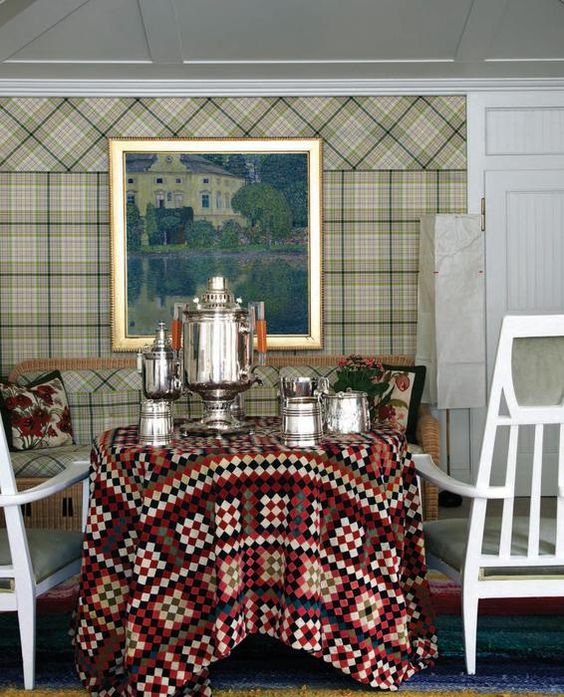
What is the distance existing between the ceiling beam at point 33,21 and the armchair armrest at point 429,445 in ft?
8.99

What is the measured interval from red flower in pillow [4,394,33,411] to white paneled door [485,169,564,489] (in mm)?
2827

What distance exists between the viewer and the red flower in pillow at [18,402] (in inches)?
175

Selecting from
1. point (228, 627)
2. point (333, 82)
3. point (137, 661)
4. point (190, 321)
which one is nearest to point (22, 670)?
point (137, 661)

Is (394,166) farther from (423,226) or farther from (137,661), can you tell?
(137,661)

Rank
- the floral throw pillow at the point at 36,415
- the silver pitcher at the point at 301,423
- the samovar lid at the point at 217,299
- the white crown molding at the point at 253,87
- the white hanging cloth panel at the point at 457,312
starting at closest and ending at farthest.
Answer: the silver pitcher at the point at 301,423 < the samovar lid at the point at 217,299 < the floral throw pillow at the point at 36,415 < the white hanging cloth panel at the point at 457,312 < the white crown molding at the point at 253,87

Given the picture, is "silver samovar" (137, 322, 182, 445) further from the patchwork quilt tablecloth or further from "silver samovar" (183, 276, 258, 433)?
the patchwork quilt tablecloth

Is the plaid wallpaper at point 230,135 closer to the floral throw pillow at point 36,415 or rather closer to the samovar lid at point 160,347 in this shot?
the floral throw pillow at point 36,415

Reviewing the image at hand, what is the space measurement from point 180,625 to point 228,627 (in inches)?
5.1

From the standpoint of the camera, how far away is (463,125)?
5.23 meters

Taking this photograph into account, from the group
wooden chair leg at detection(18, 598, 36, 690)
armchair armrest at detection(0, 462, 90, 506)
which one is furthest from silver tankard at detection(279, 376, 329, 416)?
wooden chair leg at detection(18, 598, 36, 690)

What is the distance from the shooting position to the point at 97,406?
4.80 metres

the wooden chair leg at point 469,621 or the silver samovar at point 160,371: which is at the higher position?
the silver samovar at point 160,371

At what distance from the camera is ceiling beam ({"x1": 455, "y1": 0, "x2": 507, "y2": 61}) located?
4102 millimetres

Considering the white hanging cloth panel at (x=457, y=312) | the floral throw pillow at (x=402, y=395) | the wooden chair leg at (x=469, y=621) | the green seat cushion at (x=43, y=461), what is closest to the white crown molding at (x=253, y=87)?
the white hanging cloth panel at (x=457, y=312)
